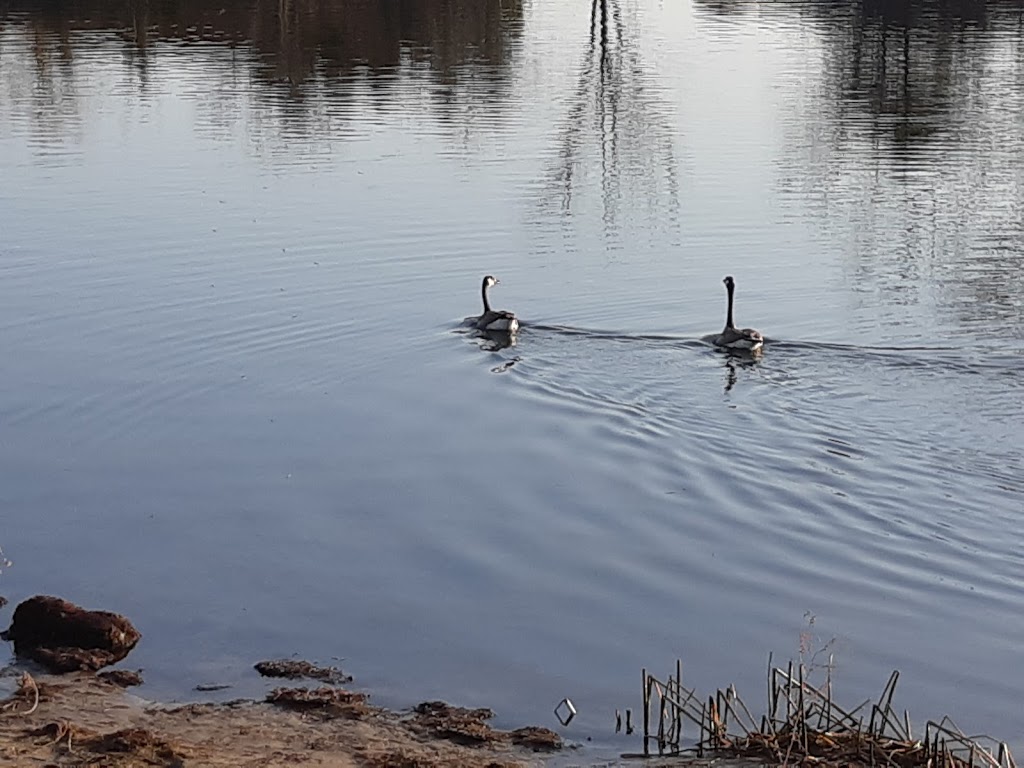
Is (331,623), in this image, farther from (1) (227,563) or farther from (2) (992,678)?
(2) (992,678)

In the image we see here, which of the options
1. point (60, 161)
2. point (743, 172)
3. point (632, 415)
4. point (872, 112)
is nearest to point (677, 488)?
point (632, 415)

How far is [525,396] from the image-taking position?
18.3m

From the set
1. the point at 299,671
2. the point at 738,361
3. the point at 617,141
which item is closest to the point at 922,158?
the point at 617,141

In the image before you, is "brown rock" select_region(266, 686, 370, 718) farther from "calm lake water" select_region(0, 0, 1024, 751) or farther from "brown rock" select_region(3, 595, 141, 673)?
"brown rock" select_region(3, 595, 141, 673)

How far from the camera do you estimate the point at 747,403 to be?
17406 mm

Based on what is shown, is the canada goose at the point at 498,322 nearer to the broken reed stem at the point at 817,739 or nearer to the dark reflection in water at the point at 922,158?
the dark reflection in water at the point at 922,158

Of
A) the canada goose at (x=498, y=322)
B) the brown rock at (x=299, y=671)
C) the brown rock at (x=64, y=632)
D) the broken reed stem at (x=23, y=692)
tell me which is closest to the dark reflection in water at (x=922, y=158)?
the canada goose at (x=498, y=322)

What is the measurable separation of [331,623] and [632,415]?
6.16 metres

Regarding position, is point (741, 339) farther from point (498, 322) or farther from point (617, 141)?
point (617, 141)

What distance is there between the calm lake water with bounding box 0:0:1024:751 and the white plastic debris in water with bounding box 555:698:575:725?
7 centimetres

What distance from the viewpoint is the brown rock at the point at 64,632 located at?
421 inches

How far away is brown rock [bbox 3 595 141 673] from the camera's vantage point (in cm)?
1070

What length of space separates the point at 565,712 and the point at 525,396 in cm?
836

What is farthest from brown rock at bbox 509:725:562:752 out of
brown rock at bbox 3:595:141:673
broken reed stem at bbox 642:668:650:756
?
brown rock at bbox 3:595:141:673
